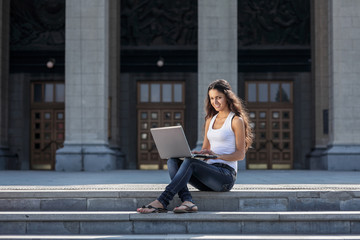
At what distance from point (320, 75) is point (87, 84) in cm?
1039

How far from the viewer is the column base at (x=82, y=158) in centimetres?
1786

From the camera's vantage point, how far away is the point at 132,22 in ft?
76.6

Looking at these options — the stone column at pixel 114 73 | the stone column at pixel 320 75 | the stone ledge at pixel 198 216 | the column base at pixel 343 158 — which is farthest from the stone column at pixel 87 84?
Result: the stone ledge at pixel 198 216

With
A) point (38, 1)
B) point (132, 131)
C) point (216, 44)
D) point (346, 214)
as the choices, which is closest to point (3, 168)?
point (132, 131)

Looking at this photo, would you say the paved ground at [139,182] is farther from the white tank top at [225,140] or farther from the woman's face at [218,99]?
the woman's face at [218,99]

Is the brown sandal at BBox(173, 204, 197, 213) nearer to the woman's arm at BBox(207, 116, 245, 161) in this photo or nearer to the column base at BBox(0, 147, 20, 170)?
the woman's arm at BBox(207, 116, 245, 161)

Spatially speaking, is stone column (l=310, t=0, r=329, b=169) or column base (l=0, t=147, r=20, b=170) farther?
stone column (l=310, t=0, r=329, b=169)

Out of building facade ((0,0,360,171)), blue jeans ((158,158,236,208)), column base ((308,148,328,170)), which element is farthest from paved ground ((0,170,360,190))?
building facade ((0,0,360,171))

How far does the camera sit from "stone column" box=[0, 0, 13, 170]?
21.3 metres

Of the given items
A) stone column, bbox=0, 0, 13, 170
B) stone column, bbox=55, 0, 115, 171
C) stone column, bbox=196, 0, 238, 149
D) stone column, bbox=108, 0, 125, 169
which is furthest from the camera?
stone column, bbox=108, 0, 125, 169

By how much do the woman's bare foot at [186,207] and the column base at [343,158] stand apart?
480 inches

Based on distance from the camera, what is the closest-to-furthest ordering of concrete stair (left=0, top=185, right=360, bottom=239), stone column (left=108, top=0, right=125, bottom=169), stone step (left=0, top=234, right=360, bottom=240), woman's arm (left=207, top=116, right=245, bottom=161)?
stone step (left=0, top=234, right=360, bottom=240)
concrete stair (left=0, top=185, right=360, bottom=239)
woman's arm (left=207, top=116, right=245, bottom=161)
stone column (left=108, top=0, right=125, bottom=169)

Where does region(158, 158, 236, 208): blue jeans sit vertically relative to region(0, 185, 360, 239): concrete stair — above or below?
above

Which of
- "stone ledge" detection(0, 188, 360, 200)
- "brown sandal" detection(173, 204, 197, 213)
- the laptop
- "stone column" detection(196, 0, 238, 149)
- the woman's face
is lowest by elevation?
"brown sandal" detection(173, 204, 197, 213)
